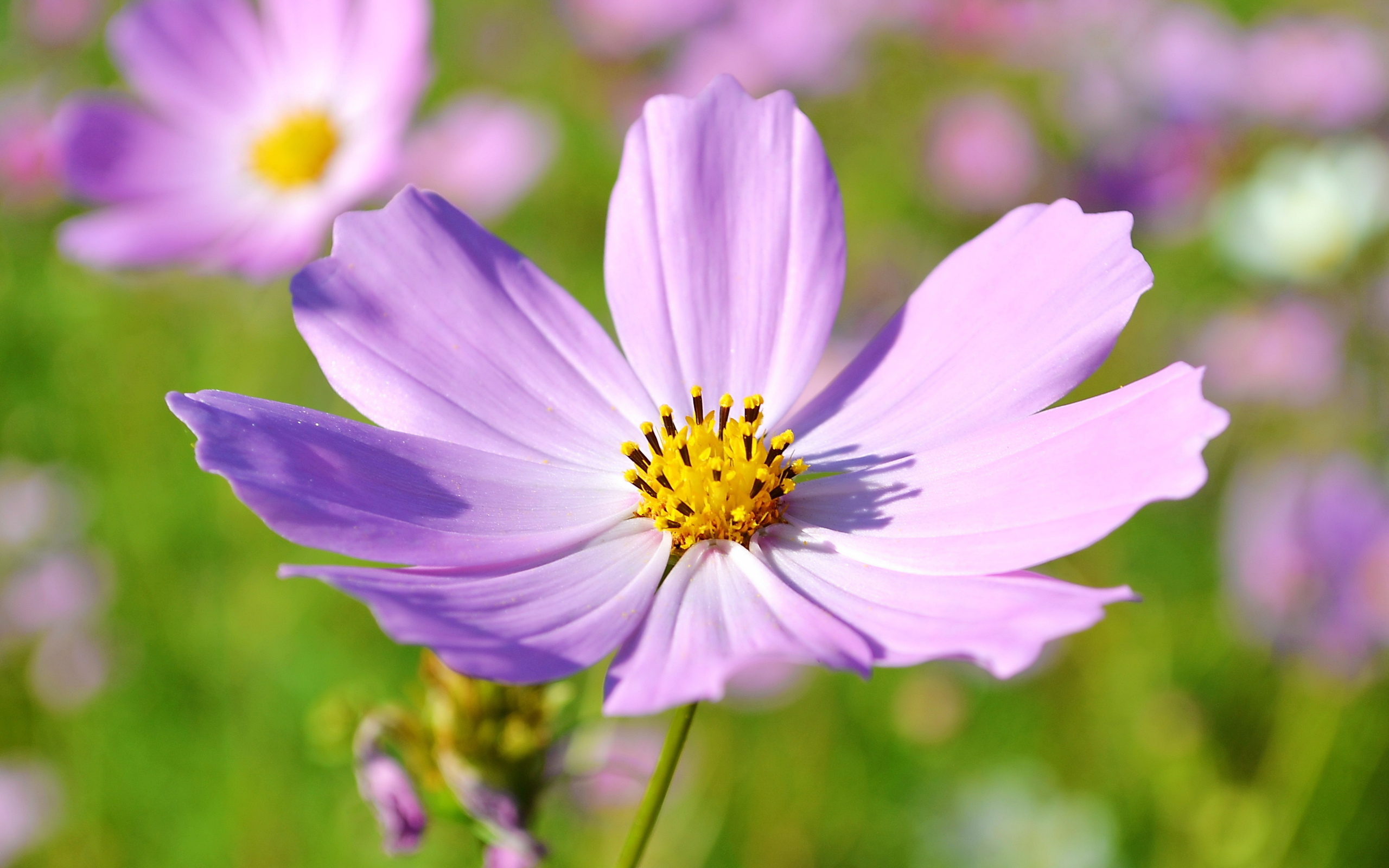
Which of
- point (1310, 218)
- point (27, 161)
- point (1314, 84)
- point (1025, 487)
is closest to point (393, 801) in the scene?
point (1025, 487)

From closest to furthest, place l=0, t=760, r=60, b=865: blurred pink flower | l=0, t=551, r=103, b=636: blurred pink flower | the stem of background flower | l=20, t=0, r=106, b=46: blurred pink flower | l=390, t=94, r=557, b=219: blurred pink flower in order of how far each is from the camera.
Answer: the stem of background flower, l=0, t=760, r=60, b=865: blurred pink flower, l=0, t=551, r=103, b=636: blurred pink flower, l=390, t=94, r=557, b=219: blurred pink flower, l=20, t=0, r=106, b=46: blurred pink flower

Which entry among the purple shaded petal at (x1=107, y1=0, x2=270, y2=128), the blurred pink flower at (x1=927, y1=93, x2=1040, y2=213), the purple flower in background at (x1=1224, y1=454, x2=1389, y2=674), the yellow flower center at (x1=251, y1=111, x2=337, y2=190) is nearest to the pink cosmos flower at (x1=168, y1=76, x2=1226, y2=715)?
the yellow flower center at (x1=251, y1=111, x2=337, y2=190)

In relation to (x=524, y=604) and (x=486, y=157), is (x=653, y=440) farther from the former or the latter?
(x=486, y=157)

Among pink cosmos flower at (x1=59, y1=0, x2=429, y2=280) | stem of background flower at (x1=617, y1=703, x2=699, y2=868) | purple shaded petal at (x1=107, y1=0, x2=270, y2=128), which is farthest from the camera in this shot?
purple shaded petal at (x1=107, y1=0, x2=270, y2=128)

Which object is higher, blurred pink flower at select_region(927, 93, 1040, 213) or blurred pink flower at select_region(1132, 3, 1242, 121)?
blurred pink flower at select_region(1132, 3, 1242, 121)

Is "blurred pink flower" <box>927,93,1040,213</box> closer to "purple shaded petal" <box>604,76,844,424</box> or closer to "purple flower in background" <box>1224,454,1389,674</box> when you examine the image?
"purple flower in background" <box>1224,454,1389,674</box>
